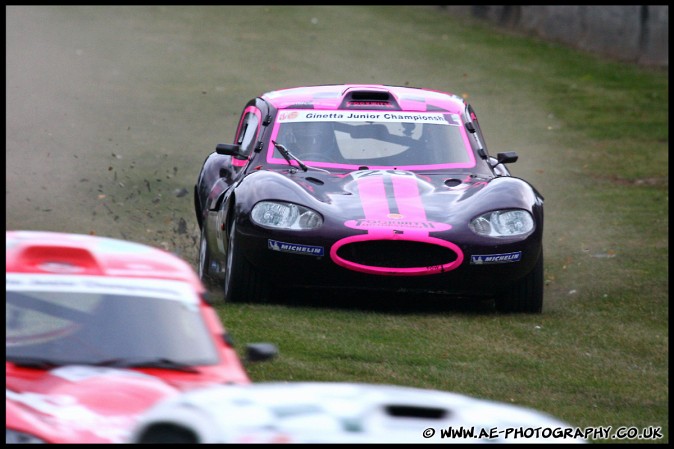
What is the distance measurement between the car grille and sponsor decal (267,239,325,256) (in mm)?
139

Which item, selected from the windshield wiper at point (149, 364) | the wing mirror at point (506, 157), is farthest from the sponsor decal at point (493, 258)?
the windshield wiper at point (149, 364)

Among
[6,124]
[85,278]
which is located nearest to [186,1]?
[6,124]

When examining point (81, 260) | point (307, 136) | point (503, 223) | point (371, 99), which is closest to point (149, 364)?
point (81, 260)

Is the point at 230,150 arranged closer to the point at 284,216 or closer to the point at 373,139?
the point at 373,139

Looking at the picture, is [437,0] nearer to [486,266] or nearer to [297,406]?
[486,266]

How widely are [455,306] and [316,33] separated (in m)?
23.8

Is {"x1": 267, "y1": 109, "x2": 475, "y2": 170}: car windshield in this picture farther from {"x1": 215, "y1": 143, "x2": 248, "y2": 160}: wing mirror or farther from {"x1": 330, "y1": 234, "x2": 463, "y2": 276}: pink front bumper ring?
{"x1": 330, "y1": 234, "x2": 463, "y2": 276}: pink front bumper ring

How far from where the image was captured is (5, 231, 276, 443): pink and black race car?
5.51 metres

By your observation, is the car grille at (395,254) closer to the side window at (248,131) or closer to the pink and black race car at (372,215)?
the pink and black race car at (372,215)

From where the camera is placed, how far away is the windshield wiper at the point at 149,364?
579 cm

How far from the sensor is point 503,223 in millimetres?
9969

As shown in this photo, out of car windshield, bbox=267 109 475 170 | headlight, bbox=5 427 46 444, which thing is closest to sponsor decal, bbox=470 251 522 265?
car windshield, bbox=267 109 475 170

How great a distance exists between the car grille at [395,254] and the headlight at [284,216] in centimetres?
30

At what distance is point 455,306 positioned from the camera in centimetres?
1049
